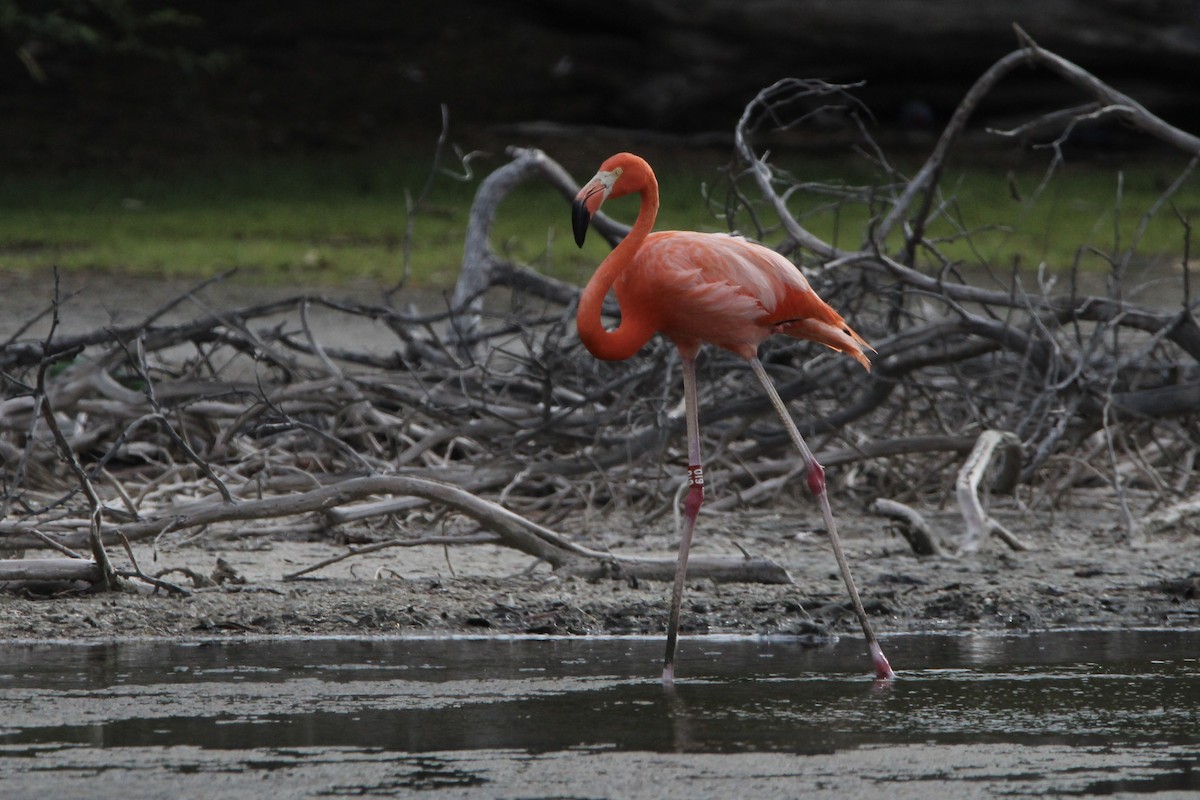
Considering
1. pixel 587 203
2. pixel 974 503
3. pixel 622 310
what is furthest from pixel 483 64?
pixel 587 203

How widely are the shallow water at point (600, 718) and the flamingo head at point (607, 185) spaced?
1107mm

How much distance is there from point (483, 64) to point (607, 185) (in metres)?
15.9

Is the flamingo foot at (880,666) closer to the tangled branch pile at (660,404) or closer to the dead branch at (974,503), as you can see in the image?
the dead branch at (974,503)

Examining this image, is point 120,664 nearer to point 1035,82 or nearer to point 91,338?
point 91,338

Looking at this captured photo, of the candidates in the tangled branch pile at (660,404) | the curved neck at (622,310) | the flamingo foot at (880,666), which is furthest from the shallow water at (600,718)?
the tangled branch pile at (660,404)

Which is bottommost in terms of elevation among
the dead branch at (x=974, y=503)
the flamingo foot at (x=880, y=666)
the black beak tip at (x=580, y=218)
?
the flamingo foot at (x=880, y=666)

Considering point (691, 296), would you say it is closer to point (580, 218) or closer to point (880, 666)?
point (580, 218)

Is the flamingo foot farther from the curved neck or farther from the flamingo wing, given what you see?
the curved neck

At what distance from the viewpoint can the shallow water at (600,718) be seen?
337 centimetres

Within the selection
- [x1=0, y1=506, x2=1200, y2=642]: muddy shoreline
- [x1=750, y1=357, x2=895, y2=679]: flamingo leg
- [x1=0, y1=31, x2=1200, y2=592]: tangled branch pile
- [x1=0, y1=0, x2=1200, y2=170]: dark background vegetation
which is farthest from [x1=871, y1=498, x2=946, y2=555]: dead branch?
[x1=0, y1=0, x2=1200, y2=170]: dark background vegetation

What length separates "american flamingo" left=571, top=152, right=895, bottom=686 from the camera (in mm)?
4852

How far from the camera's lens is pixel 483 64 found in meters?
20.3

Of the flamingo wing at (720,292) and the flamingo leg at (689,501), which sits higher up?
the flamingo wing at (720,292)

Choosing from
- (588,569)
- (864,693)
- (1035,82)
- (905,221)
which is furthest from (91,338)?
(1035,82)
